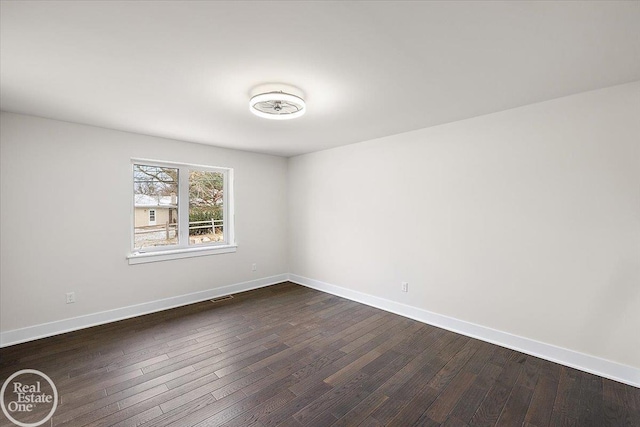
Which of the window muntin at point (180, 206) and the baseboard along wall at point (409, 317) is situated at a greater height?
the window muntin at point (180, 206)

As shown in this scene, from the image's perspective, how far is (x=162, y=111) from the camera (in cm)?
283

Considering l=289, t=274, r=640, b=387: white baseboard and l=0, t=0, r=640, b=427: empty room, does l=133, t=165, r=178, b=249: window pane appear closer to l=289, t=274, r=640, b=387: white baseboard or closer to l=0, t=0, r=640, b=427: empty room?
l=0, t=0, r=640, b=427: empty room

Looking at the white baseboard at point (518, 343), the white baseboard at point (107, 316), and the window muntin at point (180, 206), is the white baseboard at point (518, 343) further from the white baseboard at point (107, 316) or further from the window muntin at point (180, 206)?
the window muntin at point (180, 206)

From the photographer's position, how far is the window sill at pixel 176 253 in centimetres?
362

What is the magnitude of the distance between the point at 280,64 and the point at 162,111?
A: 160 centimetres

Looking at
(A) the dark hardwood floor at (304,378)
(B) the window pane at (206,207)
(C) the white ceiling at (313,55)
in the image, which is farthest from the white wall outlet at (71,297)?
(C) the white ceiling at (313,55)

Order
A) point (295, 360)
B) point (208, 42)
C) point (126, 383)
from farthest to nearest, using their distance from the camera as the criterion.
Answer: point (295, 360) < point (126, 383) < point (208, 42)

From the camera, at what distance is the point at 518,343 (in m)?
2.75

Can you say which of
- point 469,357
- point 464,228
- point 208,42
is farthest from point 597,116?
point 208,42

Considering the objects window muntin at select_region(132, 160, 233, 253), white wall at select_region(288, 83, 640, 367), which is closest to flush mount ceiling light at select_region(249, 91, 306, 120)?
white wall at select_region(288, 83, 640, 367)

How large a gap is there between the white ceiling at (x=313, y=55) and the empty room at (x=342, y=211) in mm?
16

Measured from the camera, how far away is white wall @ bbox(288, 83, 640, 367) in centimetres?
229

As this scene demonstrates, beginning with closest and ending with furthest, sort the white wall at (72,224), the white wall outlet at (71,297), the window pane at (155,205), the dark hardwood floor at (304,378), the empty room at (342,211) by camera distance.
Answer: the empty room at (342,211), the dark hardwood floor at (304,378), the white wall at (72,224), the white wall outlet at (71,297), the window pane at (155,205)

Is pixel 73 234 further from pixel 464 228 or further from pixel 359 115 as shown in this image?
pixel 464 228
